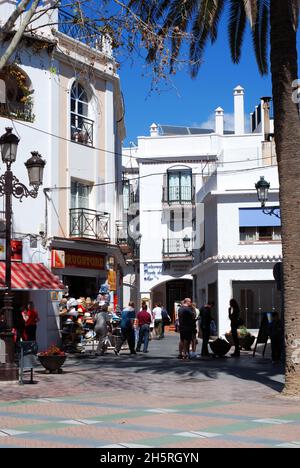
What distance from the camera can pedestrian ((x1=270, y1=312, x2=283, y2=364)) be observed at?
20.1 m

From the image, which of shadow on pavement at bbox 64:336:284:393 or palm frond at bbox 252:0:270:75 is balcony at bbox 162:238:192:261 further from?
palm frond at bbox 252:0:270:75

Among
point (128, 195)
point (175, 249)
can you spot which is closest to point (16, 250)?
point (175, 249)

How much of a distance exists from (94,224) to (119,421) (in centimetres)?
1695

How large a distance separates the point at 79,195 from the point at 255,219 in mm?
8440

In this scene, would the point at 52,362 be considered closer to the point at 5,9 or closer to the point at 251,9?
the point at 251,9

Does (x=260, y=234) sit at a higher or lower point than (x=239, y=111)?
lower

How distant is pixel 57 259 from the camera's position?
2462cm

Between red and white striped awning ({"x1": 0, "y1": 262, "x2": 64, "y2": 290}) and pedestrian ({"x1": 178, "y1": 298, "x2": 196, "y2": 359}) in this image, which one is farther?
red and white striped awning ({"x1": 0, "y1": 262, "x2": 64, "y2": 290})

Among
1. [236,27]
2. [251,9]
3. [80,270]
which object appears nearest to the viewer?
[251,9]

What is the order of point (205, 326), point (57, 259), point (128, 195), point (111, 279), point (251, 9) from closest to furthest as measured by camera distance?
point (251, 9)
point (205, 326)
point (57, 259)
point (111, 279)
point (128, 195)

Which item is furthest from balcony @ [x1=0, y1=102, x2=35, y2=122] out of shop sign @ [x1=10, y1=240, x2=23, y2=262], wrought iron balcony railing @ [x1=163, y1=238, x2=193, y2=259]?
wrought iron balcony railing @ [x1=163, y1=238, x2=193, y2=259]

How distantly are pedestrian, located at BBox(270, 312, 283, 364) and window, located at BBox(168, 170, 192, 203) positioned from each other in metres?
26.3

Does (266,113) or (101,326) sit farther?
(266,113)

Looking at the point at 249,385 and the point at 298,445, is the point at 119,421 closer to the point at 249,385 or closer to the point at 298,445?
the point at 298,445
